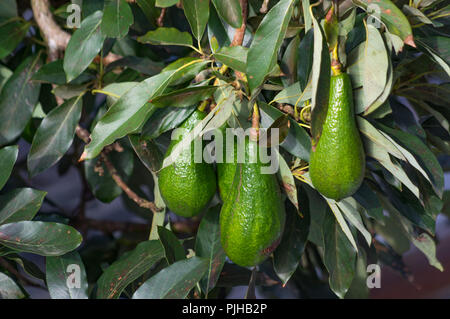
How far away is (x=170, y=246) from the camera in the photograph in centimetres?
71

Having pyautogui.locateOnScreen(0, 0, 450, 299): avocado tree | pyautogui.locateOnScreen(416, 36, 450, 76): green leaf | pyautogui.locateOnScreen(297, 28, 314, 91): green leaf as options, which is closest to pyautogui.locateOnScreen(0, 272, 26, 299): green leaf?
pyautogui.locateOnScreen(0, 0, 450, 299): avocado tree

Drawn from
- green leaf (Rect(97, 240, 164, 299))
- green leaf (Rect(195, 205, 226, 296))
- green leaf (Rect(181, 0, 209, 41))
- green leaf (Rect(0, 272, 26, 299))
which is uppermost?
green leaf (Rect(181, 0, 209, 41))

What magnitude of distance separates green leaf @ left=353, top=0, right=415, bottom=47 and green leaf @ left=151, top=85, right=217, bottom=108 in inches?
7.2

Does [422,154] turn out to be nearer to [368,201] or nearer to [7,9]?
[368,201]

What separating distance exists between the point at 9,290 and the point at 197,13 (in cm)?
42

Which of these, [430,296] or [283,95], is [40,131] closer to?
[283,95]

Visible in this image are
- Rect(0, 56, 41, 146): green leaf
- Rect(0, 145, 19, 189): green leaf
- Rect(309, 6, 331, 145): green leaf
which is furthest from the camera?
Rect(0, 56, 41, 146): green leaf

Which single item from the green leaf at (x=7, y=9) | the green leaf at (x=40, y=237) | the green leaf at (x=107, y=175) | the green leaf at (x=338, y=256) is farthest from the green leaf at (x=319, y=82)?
the green leaf at (x=7, y=9)

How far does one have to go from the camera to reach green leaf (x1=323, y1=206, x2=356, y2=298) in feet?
2.18

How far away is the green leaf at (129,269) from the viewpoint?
688 mm

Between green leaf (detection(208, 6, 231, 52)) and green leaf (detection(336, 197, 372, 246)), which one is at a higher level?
green leaf (detection(208, 6, 231, 52))

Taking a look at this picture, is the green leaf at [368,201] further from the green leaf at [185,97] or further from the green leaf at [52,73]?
the green leaf at [52,73]

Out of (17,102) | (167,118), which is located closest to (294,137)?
(167,118)

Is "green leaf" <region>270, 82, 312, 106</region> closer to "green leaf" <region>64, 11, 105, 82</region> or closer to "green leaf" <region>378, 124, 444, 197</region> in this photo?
"green leaf" <region>378, 124, 444, 197</region>
